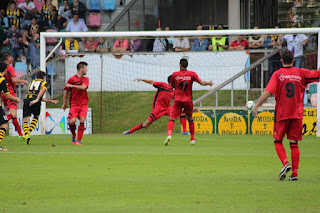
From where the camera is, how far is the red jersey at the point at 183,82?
14.0 m

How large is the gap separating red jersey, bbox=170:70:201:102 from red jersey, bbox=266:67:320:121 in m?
5.97

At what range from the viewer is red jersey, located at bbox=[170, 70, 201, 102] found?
14.0m

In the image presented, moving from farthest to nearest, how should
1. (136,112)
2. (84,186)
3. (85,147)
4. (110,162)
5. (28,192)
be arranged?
1. (136,112)
2. (85,147)
3. (110,162)
4. (84,186)
5. (28,192)

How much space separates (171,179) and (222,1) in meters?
20.1

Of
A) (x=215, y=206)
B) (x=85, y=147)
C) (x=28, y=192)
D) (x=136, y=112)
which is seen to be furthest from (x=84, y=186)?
(x=136, y=112)

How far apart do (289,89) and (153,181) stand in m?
2.34

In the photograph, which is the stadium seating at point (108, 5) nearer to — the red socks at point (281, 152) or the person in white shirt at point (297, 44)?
the person in white shirt at point (297, 44)

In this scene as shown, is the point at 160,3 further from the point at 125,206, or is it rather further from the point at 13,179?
the point at 125,206

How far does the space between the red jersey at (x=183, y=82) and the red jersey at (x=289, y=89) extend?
19.6 ft

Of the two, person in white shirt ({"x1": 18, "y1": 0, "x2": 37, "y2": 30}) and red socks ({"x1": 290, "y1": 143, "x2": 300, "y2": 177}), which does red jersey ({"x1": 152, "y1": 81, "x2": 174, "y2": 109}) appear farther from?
person in white shirt ({"x1": 18, "y1": 0, "x2": 37, "y2": 30})

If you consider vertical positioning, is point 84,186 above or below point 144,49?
below

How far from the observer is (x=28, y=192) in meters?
6.82

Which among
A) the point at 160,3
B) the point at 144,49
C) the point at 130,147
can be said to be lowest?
the point at 130,147

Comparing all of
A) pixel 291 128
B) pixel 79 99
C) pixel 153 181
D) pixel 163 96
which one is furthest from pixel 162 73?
pixel 153 181
